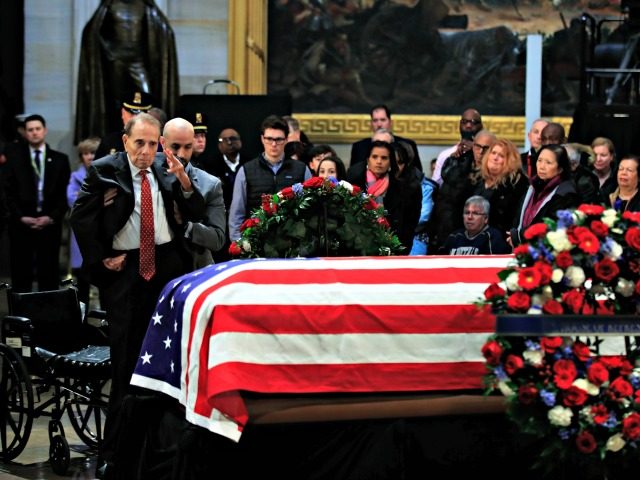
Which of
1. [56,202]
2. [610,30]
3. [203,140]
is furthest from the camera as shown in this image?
[610,30]

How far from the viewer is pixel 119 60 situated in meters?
13.1

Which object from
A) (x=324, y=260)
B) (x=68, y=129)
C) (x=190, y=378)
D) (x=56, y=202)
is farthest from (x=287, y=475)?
(x=68, y=129)

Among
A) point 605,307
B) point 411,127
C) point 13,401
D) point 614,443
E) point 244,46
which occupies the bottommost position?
point 13,401

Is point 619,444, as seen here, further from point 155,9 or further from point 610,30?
point 610,30

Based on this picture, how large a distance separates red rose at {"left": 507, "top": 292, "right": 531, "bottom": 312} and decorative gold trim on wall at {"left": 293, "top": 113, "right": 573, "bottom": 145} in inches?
424

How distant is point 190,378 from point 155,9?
7.97 m

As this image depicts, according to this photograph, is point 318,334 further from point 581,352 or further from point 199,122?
point 199,122

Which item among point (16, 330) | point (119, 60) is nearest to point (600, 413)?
point (16, 330)

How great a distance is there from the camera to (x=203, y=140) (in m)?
10.6

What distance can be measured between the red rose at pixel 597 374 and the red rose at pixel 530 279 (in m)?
0.36

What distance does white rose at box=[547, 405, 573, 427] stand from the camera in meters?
5.36

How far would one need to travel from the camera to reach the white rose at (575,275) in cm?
544

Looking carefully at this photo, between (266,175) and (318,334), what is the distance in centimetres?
402

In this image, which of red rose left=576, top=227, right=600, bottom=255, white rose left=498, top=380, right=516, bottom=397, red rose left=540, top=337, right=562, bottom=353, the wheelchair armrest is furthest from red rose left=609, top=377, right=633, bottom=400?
the wheelchair armrest
